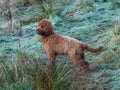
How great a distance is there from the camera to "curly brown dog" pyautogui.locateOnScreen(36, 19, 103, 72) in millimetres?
7871

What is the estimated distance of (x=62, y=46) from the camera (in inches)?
316

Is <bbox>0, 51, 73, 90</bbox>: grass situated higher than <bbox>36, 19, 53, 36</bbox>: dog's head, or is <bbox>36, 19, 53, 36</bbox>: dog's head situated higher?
<bbox>36, 19, 53, 36</bbox>: dog's head

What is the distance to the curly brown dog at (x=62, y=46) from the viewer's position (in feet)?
25.8

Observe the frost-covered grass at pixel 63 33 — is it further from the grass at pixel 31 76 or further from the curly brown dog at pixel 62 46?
the curly brown dog at pixel 62 46

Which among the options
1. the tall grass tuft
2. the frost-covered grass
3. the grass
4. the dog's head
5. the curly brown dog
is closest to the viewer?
the grass

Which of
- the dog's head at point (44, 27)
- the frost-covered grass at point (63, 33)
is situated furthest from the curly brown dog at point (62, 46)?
the frost-covered grass at point (63, 33)

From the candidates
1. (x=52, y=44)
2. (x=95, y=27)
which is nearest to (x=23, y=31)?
(x=95, y=27)

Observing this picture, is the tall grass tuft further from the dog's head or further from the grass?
the grass

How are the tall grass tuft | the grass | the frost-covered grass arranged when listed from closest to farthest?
the grass → the frost-covered grass → the tall grass tuft

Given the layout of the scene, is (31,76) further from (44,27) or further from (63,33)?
(63,33)

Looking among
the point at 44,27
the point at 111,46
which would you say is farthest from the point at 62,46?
the point at 111,46

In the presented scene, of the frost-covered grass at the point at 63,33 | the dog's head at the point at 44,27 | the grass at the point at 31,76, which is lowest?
the frost-covered grass at the point at 63,33

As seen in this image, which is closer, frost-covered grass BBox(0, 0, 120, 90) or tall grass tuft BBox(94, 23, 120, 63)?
frost-covered grass BBox(0, 0, 120, 90)

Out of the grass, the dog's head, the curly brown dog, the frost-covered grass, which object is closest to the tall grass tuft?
the frost-covered grass
